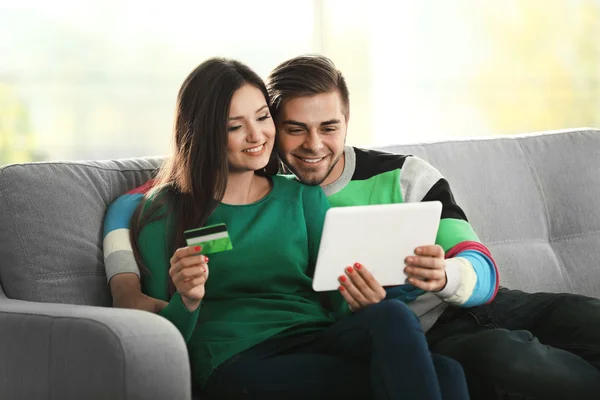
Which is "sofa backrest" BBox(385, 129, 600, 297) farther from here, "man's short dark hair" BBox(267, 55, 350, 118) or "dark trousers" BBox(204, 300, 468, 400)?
"dark trousers" BBox(204, 300, 468, 400)

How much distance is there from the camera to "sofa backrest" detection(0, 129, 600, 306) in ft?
6.77

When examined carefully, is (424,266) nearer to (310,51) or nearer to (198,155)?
(198,155)

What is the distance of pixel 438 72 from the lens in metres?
4.80

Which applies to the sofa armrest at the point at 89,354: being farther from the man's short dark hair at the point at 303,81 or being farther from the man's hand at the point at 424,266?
the man's short dark hair at the point at 303,81

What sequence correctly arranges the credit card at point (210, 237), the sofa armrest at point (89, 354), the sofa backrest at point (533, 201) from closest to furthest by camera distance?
the sofa armrest at point (89, 354), the credit card at point (210, 237), the sofa backrest at point (533, 201)

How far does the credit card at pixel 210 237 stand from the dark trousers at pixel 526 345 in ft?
1.96

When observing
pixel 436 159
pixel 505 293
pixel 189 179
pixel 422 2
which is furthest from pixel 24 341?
pixel 422 2

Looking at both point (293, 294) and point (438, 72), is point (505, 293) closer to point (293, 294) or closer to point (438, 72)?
point (293, 294)

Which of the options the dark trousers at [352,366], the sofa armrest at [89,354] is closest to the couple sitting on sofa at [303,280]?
the dark trousers at [352,366]

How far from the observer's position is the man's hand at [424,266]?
1.89 meters

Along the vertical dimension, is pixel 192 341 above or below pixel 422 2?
below

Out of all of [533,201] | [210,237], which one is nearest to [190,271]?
[210,237]

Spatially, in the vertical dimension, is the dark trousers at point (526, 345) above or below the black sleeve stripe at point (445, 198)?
below

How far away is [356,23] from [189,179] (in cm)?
266
